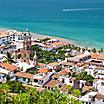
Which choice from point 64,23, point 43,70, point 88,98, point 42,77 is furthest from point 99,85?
point 64,23

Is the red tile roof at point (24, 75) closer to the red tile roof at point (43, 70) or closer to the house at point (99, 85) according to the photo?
the red tile roof at point (43, 70)

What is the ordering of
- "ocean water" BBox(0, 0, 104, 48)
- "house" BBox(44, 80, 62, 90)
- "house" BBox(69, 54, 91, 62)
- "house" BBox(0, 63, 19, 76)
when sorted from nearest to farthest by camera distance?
"house" BBox(44, 80, 62, 90) < "house" BBox(0, 63, 19, 76) < "house" BBox(69, 54, 91, 62) < "ocean water" BBox(0, 0, 104, 48)

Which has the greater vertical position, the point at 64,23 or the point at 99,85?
the point at 64,23

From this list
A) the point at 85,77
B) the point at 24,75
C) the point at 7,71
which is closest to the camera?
the point at 85,77

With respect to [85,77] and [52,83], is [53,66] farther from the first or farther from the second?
[52,83]

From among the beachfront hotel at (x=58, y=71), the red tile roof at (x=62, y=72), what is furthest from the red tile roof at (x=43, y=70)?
the red tile roof at (x=62, y=72)

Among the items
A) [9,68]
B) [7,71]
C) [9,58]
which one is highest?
[9,58]

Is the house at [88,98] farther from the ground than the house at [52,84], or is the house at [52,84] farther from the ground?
the house at [52,84]

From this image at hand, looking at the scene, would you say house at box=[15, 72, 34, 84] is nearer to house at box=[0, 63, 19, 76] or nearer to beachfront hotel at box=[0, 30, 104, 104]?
beachfront hotel at box=[0, 30, 104, 104]

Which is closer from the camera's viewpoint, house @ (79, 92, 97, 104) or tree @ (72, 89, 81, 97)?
house @ (79, 92, 97, 104)

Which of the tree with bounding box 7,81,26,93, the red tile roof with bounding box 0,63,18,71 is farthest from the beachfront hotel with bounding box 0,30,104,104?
the tree with bounding box 7,81,26,93

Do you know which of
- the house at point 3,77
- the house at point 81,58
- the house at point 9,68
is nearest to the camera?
the house at point 3,77
